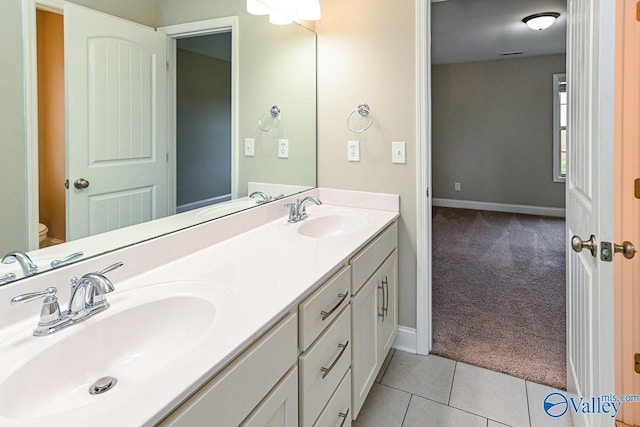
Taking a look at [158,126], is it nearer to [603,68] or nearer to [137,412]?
[137,412]

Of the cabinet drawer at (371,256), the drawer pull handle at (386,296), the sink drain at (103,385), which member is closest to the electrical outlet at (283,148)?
the cabinet drawer at (371,256)

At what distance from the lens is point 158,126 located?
4.38 ft

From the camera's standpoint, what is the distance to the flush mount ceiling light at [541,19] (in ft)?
12.5

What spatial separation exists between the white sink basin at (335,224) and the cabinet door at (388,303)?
9.4 inches

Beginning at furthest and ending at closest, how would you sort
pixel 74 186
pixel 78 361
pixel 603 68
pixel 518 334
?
pixel 518 334, pixel 74 186, pixel 603 68, pixel 78 361

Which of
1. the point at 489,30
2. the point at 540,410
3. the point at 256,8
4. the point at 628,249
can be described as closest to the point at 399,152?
the point at 256,8

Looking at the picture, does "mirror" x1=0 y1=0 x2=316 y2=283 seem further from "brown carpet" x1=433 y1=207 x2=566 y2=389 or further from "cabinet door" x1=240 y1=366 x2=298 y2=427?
"brown carpet" x1=433 y1=207 x2=566 y2=389

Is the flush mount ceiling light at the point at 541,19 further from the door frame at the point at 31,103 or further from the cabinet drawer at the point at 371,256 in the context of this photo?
the door frame at the point at 31,103

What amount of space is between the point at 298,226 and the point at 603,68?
4.22 ft

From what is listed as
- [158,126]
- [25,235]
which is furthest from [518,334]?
[25,235]

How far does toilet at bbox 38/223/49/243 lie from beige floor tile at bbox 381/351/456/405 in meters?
1.57

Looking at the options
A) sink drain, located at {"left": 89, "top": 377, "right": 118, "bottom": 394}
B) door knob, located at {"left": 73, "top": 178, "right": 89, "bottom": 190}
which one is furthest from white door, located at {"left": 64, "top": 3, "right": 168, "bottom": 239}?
sink drain, located at {"left": 89, "top": 377, "right": 118, "bottom": 394}

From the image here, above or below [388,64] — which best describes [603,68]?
below

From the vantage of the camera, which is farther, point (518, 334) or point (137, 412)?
point (518, 334)
